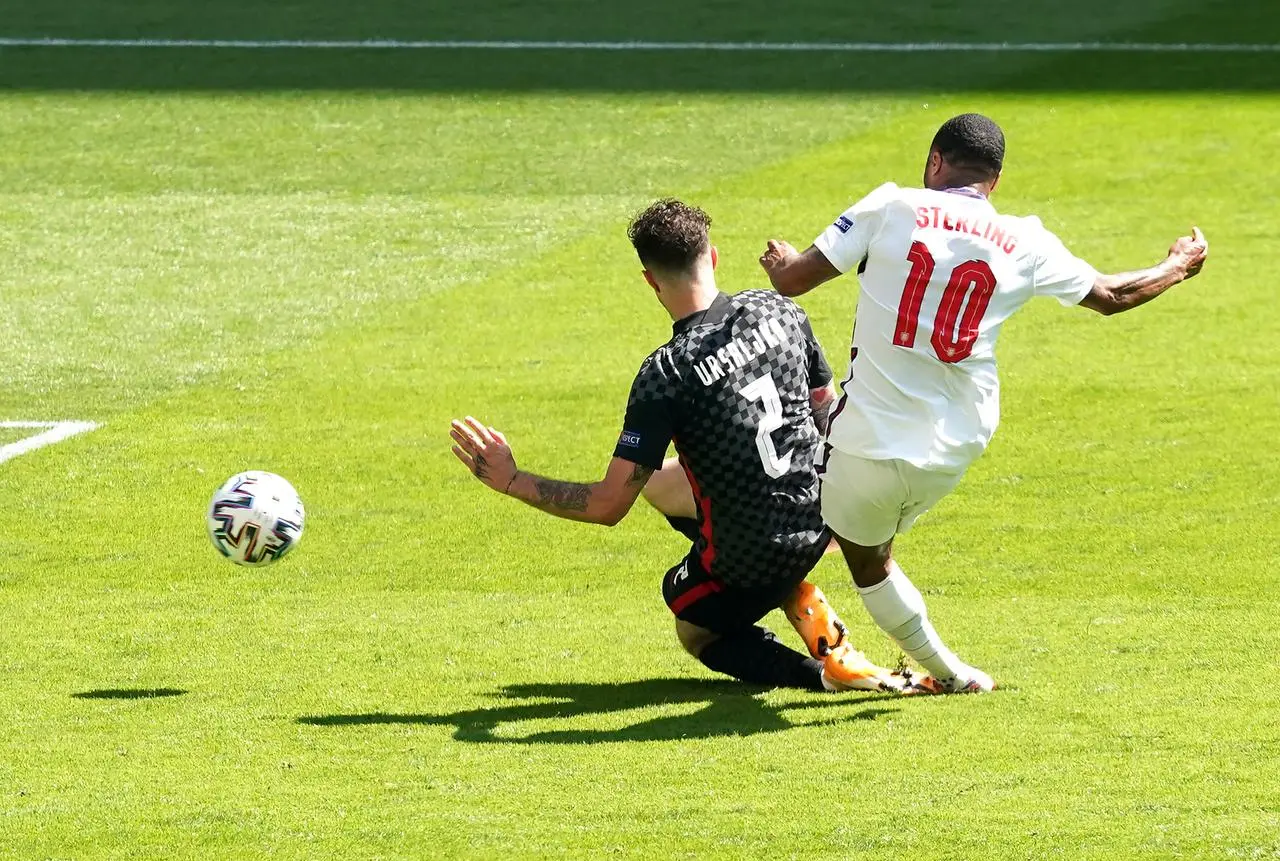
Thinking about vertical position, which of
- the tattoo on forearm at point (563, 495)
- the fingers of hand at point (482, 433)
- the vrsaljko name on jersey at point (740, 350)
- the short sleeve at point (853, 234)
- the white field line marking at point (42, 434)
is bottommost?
the white field line marking at point (42, 434)

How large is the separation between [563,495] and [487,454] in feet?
0.91

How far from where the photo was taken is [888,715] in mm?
6422

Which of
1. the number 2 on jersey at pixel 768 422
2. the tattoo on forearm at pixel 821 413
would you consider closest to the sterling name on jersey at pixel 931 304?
the number 2 on jersey at pixel 768 422

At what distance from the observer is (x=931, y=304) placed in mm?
6332

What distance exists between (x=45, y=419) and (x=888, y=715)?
6.26m

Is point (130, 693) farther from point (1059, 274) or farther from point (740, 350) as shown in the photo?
point (1059, 274)

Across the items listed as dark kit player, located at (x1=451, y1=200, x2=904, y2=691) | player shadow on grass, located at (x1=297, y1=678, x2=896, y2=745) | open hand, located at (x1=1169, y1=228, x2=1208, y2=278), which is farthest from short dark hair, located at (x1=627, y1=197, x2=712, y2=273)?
open hand, located at (x1=1169, y1=228, x2=1208, y2=278)

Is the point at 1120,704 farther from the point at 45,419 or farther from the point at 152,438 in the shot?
the point at 45,419

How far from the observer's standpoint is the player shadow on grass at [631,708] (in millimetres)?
6320

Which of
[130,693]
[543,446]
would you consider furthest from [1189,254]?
[543,446]

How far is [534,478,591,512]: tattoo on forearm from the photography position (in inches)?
253

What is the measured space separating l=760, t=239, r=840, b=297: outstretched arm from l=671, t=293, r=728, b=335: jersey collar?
0.26 metres

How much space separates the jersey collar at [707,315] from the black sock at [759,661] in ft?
3.60

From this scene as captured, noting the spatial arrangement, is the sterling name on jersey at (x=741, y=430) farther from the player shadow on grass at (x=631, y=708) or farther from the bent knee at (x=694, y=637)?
the player shadow on grass at (x=631, y=708)
